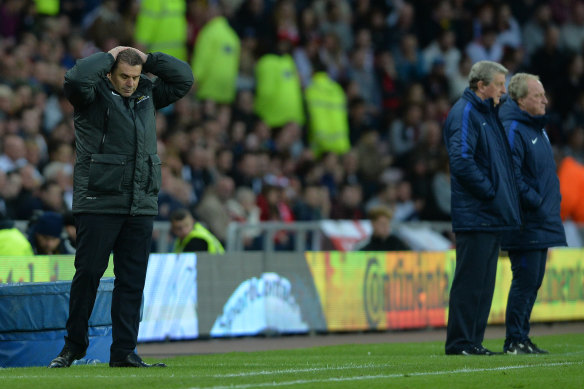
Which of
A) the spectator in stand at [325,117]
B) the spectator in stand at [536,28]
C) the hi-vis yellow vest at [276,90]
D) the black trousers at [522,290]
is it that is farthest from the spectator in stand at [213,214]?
the spectator in stand at [536,28]

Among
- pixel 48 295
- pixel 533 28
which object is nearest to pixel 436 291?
pixel 48 295

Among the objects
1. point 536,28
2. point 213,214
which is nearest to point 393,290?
point 213,214

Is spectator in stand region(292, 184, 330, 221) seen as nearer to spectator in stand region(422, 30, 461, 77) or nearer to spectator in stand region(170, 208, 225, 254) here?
spectator in stand region(170, 208, 225, 254)

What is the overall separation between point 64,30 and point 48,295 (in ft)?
29.2

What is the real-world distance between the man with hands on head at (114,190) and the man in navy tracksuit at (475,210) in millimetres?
2687

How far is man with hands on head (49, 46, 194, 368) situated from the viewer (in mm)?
8312

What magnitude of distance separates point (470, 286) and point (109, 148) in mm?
3327

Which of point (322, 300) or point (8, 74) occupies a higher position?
point (8, 74)

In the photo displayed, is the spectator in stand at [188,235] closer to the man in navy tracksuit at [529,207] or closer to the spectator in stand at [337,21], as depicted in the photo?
the man in navy tracksuit at [529,207]

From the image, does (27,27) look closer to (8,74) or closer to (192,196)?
(8,74)

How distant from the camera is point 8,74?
640 inches

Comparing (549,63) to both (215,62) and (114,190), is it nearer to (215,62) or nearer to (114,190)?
(215,62)

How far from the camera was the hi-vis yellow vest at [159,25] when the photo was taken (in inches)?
745

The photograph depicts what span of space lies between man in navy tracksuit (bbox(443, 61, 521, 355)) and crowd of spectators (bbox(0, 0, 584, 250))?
623 cm
